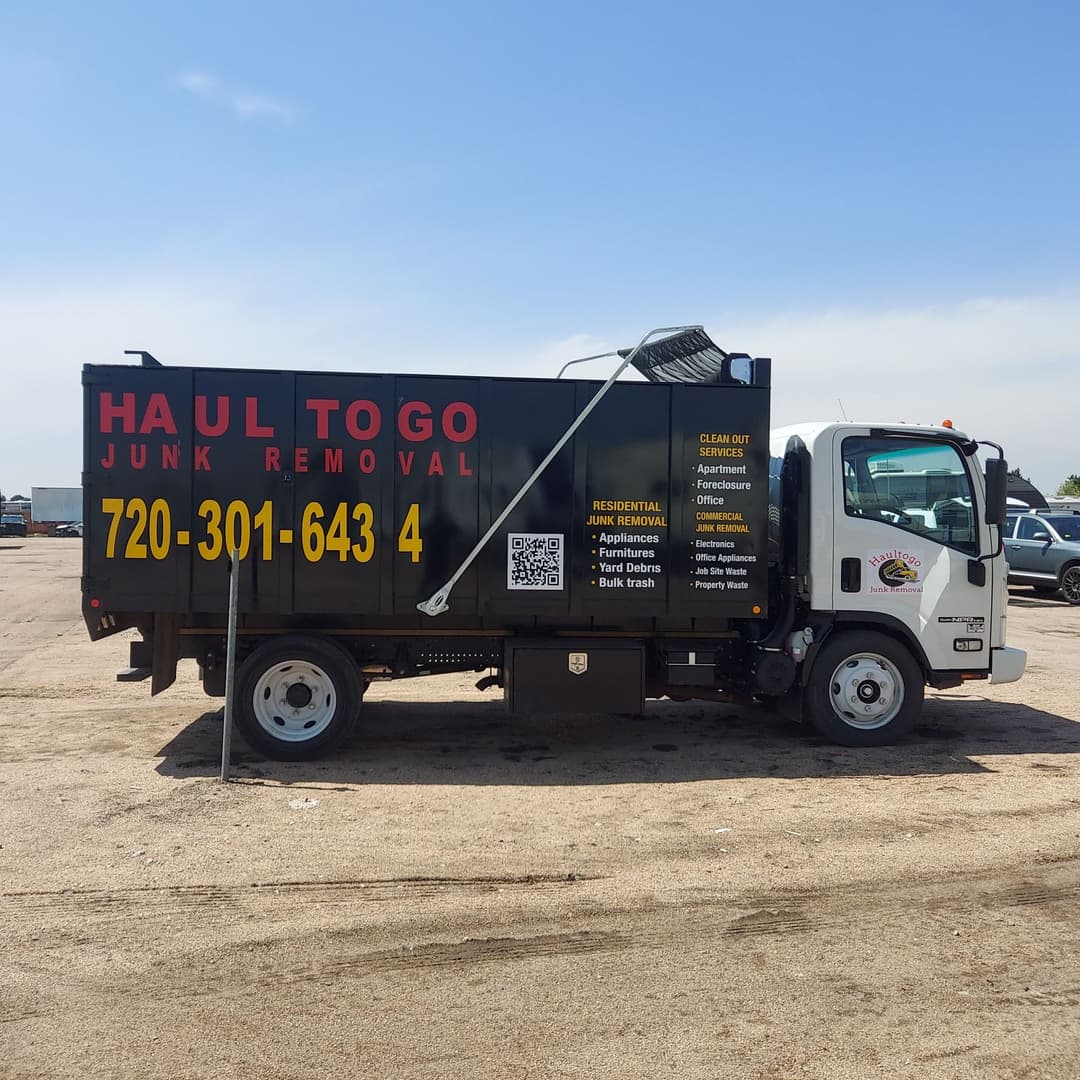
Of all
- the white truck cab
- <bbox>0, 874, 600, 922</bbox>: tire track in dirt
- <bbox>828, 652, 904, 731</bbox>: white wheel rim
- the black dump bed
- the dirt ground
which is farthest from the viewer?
<bbox>828, 652, 904, 731</bbox>: white wheel rim

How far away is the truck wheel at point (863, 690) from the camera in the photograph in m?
8.10

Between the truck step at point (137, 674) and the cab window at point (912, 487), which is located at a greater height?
the cab window at point (912, 487)

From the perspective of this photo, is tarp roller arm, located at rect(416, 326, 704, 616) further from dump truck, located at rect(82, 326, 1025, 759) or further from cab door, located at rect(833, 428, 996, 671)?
cab door, located at rect(833, 428, 996, 671)

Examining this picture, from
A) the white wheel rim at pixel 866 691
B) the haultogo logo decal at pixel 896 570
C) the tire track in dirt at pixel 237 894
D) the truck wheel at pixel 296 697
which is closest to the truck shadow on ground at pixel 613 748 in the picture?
the truck wheel at pixel 296 697

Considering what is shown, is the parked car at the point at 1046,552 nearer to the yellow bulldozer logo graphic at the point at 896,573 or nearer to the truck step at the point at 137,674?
the yellow bulldozer logo graphic at the point at 896,573

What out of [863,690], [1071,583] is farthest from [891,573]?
[1071,583]

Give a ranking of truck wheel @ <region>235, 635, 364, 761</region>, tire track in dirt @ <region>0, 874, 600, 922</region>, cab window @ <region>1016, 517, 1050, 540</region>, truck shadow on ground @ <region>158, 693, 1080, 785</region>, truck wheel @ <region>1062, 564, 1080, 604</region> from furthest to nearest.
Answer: cab window @ <region>1016, 517, 1050, 540</region> → truck wheel @ <region>1062, 564, 1080, 604</region> → truck wheel @ <region>235, 635, 364, 761</region> → truck shadow on ground @ <region>158, 693, 1080, 785</region> → tire track in dirt @ <region>0, 874, 600, 922</region>

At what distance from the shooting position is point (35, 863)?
5371 millimetres

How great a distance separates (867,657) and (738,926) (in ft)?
13.3

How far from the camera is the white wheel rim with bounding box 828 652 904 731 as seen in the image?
26.7 ft

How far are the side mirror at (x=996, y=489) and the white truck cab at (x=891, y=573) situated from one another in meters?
0.02

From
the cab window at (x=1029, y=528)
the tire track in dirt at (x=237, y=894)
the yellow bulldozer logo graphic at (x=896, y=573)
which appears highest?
the cab window at (x=1029, y=528)

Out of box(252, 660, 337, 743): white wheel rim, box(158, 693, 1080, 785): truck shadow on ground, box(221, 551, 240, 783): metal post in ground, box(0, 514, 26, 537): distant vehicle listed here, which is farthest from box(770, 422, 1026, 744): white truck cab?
box(0, 514, 26, 537): distant vehicle

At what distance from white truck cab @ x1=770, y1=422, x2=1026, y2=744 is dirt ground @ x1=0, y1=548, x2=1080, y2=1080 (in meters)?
0.54
